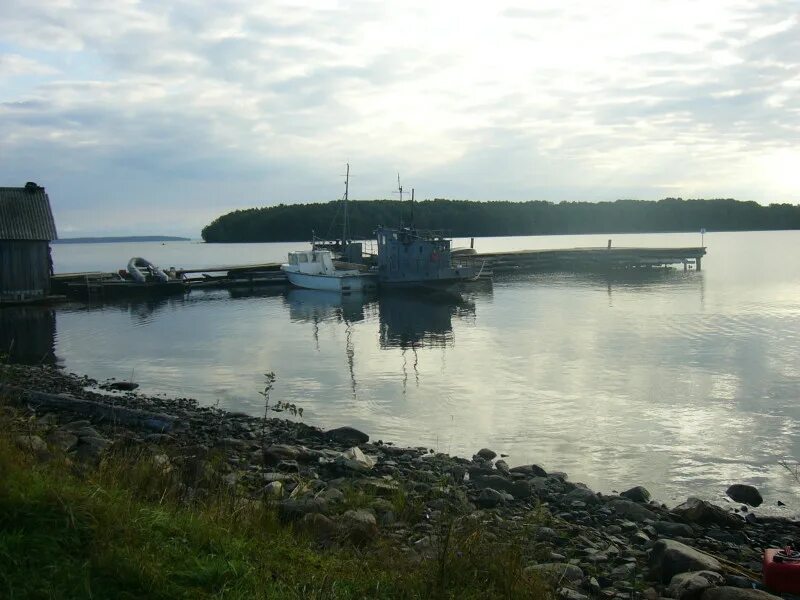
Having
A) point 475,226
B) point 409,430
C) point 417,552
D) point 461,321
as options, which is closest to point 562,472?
point 409,430

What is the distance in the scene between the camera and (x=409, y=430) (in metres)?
14.5

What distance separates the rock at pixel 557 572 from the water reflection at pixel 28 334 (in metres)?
19.1

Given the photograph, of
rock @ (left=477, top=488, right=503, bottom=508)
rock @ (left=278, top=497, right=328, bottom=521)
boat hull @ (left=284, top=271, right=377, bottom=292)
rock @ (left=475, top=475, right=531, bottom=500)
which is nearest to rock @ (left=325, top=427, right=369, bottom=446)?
rock @ (left=475, top=475, right=531, bottom=500)

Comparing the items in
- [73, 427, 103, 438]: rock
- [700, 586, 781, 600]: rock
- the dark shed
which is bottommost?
[700, 586, 781, 600]: rock

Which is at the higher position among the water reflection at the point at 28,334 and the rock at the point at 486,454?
the water reflection at the point at 28,334

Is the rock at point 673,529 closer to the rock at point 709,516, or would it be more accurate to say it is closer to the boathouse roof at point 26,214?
the rock at point 709,516

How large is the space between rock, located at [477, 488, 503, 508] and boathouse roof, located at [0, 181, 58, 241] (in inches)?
1316

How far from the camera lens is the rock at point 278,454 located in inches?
412

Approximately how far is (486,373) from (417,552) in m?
15.1

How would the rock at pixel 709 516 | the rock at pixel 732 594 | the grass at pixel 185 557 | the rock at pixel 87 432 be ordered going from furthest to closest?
the rock at pixel 87 432 < the rock at pixel 709 516 < the rock at pixel 732 594 < the grass at pixel 185 557

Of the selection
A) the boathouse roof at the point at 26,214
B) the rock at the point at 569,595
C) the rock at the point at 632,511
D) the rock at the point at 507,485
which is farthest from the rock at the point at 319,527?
the boathouse roof at the point at 26,214

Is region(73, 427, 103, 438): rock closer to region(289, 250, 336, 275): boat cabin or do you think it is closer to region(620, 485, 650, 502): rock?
region(620, 485, 650, 502): rock

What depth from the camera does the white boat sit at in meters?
47.9

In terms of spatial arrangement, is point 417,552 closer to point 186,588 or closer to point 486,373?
point 186,588
